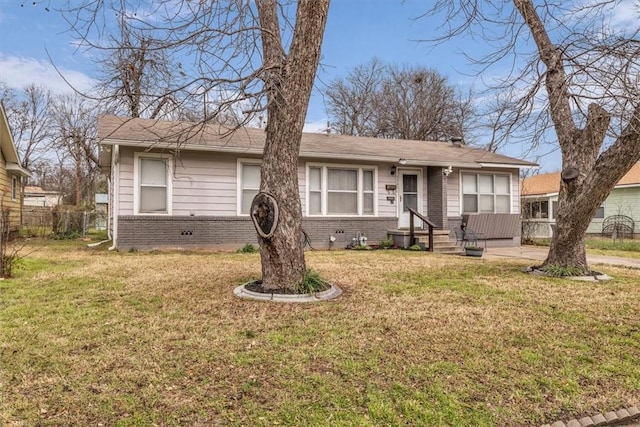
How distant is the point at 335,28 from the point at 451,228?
8252 mm

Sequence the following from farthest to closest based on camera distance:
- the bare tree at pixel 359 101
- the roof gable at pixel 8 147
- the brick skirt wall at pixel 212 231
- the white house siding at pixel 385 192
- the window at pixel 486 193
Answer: the bare tree at pixel 359 101 < the window at pixel 486 193 < the roof gable at pixel 8 147 < the white house siding at pixel 385 192 < the brick skirt wall at pixel 212 231

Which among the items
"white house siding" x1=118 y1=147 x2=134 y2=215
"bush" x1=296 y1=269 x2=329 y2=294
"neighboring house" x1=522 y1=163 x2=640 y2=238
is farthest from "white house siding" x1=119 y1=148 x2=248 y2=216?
"neighboring house" x1=522 y1=163 x2=640 y2=238

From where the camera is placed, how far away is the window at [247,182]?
35.8ft

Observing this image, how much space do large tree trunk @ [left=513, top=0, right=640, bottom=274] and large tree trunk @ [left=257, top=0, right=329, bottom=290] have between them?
3376 millimetres

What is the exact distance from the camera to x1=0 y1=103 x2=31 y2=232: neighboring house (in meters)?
13.1

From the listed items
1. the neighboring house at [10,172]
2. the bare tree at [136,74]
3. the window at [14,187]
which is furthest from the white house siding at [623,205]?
the window at [14,187]

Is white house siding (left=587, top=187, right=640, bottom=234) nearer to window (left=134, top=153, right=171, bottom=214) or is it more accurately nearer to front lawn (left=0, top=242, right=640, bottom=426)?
front lawn (left=0, top=242, right=640, bottom=426)

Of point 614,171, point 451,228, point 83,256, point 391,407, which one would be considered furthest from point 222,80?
point 451,228

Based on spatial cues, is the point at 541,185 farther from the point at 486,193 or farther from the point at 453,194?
the point at 453,194

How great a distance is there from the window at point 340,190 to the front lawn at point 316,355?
6.15m

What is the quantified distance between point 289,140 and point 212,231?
635 centimetres

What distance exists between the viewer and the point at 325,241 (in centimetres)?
1173

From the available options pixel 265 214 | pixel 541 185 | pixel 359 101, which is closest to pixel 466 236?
pixel 265 214

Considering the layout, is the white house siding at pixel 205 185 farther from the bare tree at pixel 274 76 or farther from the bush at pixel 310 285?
the bush at pixel 310 285
